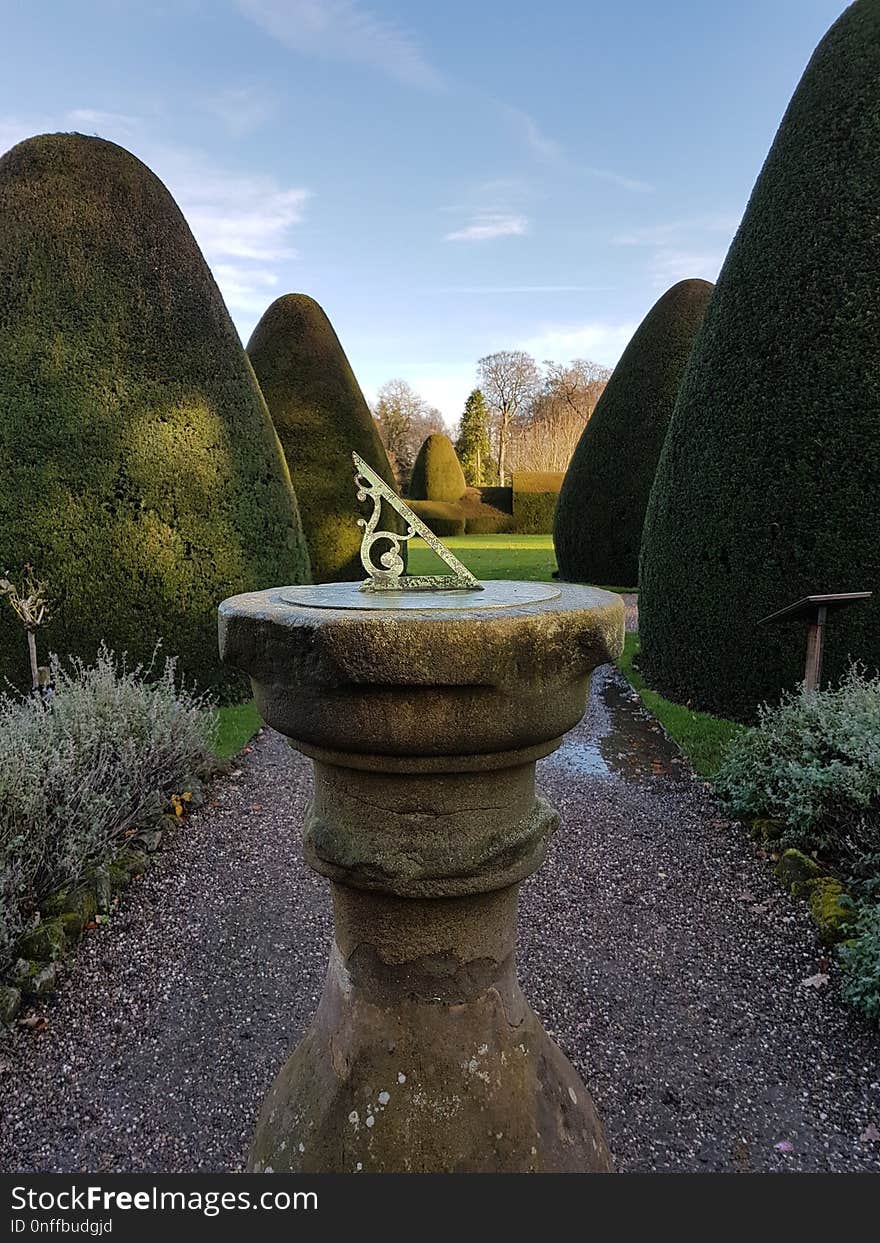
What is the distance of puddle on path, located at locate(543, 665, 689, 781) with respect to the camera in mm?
5859

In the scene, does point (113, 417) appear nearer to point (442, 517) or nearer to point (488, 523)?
point (442, 517)

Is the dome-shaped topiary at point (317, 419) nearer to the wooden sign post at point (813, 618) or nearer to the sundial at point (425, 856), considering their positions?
the wooden sign post at point (813, 618)

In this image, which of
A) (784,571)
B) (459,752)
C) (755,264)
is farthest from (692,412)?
(459,752)

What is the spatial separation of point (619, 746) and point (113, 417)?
5.43m

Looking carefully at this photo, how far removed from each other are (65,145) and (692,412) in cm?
641

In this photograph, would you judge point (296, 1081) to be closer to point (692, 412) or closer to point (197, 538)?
point (197, 538)

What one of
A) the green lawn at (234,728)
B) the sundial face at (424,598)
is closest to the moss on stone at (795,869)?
the sundial face at (424,598)

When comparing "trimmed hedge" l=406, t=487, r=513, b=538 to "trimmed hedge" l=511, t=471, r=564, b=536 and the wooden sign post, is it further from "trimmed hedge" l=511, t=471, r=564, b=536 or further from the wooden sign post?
the wooden sign post

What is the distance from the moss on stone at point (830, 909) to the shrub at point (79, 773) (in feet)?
12.1

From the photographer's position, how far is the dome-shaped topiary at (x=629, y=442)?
41.5 ft

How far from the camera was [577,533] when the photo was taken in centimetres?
1370

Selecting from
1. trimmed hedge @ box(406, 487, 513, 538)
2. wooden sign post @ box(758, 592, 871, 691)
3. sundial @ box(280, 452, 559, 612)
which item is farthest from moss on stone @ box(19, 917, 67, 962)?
trimmed hedge @ box(406, 487, 513, 538)

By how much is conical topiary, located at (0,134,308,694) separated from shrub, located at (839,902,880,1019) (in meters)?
5.75

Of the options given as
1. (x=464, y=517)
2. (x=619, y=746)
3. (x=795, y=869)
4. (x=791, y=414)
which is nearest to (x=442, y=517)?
(x=464, y=517)
